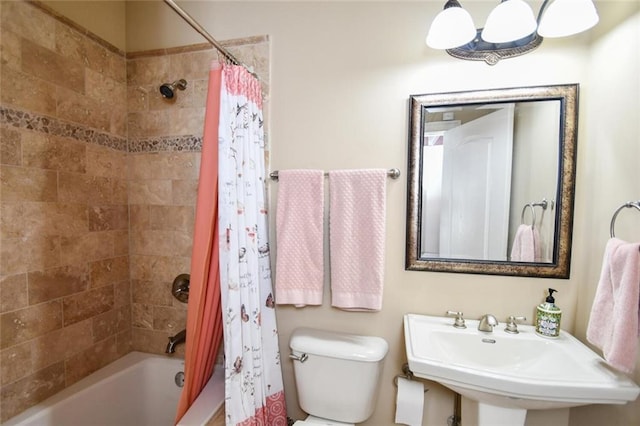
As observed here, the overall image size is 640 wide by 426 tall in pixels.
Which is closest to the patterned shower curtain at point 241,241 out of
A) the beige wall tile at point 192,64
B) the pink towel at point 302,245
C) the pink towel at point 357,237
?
the pink towel at point 302,245

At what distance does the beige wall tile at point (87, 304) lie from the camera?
130 cm

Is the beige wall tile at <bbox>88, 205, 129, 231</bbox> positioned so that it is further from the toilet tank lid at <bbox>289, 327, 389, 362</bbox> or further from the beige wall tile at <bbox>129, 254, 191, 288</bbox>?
the toilet tank lid at <bbox>289, 327, 389, 362</bbox>

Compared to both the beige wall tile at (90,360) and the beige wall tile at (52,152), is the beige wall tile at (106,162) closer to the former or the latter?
the beige wall tile at (52,152)

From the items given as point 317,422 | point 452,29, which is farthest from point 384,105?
point 317,422

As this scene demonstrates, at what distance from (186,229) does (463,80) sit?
1.64 meters

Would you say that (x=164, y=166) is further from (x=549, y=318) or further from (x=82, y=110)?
(x=549, y=318)

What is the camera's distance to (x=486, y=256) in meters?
1.20

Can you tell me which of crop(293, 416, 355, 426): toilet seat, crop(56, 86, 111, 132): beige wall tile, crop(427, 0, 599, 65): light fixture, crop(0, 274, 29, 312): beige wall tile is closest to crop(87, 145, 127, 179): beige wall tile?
crop(56, 86, 111, 132): beige wall tile

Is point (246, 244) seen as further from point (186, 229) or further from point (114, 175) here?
point (114, 175)

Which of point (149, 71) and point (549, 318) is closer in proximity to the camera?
point (549, 318)

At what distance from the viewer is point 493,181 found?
1.19 metres

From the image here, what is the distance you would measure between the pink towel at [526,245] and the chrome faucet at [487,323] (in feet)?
0.92

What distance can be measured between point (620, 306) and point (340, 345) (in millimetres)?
983

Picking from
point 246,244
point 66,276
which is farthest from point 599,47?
point 66,276
